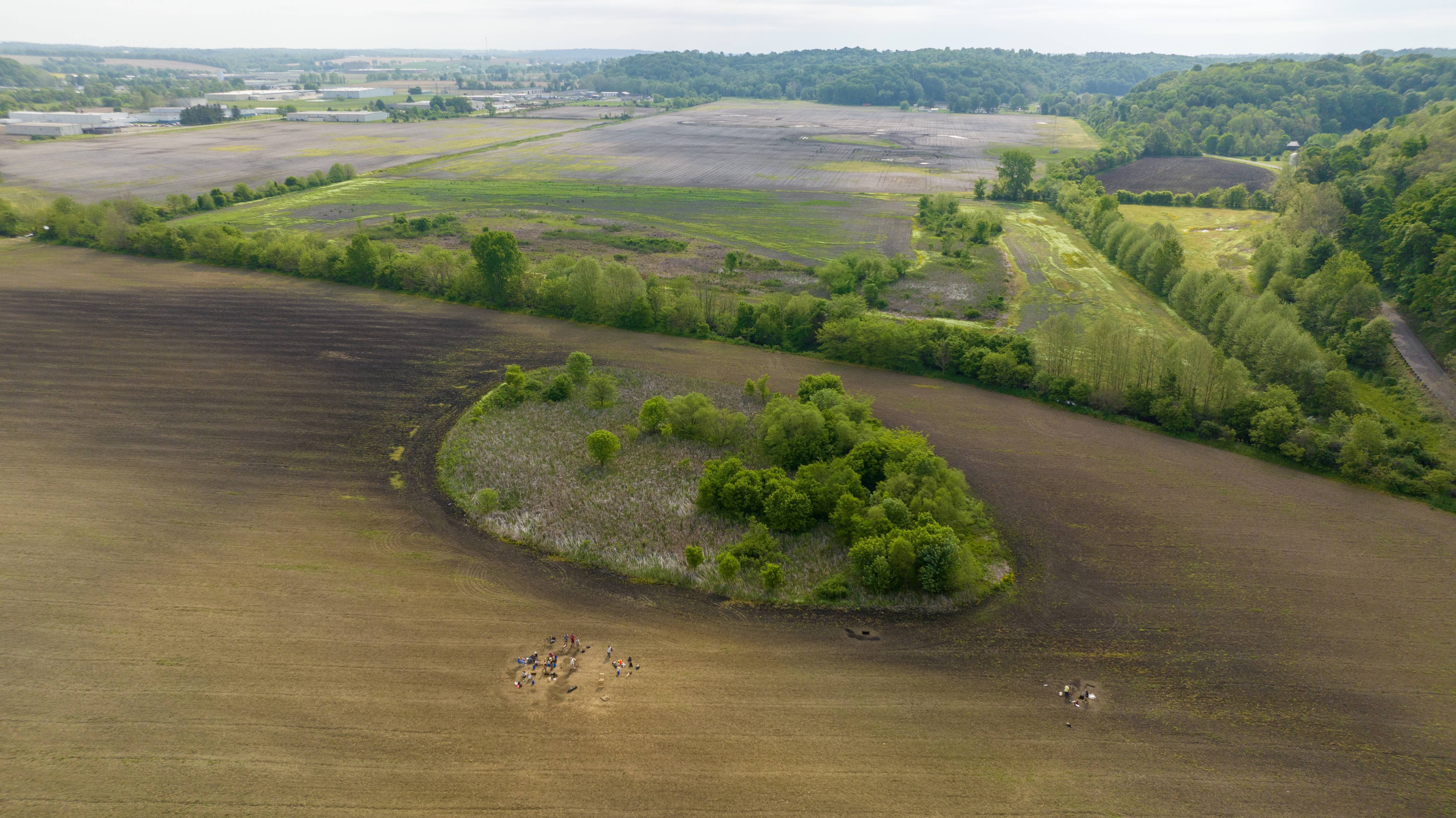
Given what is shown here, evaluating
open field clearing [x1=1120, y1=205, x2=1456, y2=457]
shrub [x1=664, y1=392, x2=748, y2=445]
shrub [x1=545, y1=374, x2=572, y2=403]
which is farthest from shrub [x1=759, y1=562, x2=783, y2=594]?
open field clearing [x1=1120, y1=205, x2=1456, y2=457]

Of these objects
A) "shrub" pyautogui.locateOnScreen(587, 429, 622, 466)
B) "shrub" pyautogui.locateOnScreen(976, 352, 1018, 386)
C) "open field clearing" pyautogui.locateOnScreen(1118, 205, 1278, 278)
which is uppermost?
"open field clearing" pyautogui.locateOnScreen(1118, 205, 1278, 278)

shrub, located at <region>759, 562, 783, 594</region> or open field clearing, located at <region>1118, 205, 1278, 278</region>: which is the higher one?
open field clearing, located at <region>1118, 205, 1278, 278</region>

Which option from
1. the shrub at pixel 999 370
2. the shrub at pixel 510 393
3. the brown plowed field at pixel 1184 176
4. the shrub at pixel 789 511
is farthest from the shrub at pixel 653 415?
the brown plowed field at pixel 1184 176

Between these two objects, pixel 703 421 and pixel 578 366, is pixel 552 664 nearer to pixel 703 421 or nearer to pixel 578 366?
pixel 703 421

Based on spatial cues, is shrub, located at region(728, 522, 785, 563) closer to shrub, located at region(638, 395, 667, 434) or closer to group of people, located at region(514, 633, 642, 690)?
group of people, located at region(514, 633, 642, 690)

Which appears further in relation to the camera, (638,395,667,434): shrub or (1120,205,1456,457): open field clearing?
(1120,205,1456,457): open field clearing

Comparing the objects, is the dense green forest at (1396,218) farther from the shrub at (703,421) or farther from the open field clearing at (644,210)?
the shrub at (703,421)

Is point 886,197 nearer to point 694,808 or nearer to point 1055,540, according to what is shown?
point 1055,540
